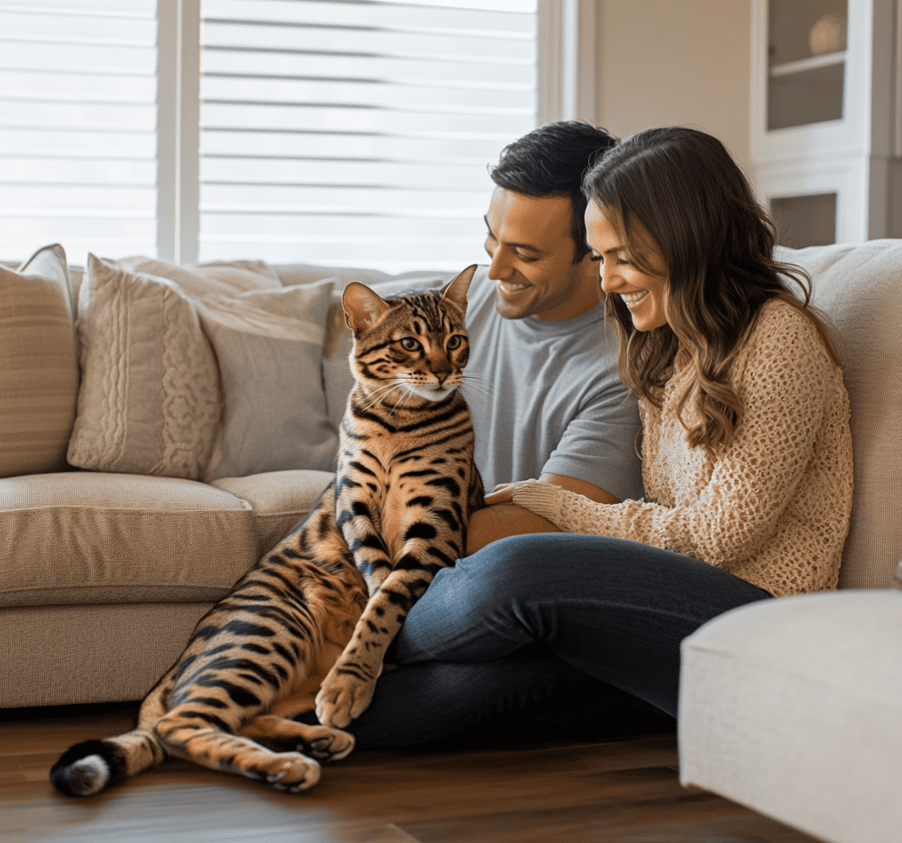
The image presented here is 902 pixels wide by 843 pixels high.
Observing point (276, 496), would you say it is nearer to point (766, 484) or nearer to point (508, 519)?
point (508, 519)

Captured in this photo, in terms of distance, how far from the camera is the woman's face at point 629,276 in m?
1.73

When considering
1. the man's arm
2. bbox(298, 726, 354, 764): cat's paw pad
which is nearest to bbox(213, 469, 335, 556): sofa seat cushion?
the man's arm

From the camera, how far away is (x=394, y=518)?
1.90 m

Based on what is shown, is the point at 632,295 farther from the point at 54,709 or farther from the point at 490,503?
the point at 54,709

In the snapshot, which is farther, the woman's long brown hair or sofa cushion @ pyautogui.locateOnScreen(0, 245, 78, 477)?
sofa cushion @ pyautogui.locateOnScreen(0, 245, 78, 477)

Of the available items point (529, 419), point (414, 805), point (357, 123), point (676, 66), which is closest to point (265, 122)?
point (357, 123)

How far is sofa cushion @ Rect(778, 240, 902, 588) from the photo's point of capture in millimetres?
1697

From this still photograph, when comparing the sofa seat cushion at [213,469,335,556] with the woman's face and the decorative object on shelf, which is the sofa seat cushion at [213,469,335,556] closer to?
the woman's face

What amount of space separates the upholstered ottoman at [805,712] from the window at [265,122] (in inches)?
115

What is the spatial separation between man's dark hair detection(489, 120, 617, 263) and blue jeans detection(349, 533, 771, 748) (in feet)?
2.41

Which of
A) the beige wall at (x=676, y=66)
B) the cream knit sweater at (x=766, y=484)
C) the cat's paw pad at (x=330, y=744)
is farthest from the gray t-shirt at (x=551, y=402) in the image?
the beige wall at (x=676, y=66)

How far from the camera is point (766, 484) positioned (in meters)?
1.59

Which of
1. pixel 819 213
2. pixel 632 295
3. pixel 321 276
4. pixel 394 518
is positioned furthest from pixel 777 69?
pixel 394 518

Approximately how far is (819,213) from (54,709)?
2971 millimetres
